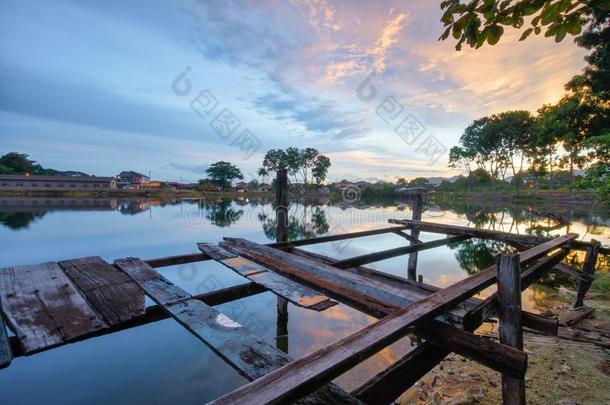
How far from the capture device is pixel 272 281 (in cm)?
264

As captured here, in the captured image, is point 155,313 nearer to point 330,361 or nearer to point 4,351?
point 4,351

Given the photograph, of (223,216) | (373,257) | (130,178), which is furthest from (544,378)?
(130,178)

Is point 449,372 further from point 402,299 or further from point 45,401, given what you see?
point 45,401

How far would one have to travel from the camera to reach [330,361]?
1.24 metres

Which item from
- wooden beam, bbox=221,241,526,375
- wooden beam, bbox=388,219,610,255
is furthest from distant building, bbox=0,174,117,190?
wooden beam, bbox=221,241,526,375

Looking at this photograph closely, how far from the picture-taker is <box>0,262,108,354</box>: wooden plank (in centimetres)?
181

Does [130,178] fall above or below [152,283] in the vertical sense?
above

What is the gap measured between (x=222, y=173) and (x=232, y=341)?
337ft

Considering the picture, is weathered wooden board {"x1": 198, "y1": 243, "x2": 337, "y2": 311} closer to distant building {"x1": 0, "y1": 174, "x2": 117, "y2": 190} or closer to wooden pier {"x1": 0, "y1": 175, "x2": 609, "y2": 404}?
wooden pier {"x1": 0, "y1": 175, "x2": 609, "y2": 404}

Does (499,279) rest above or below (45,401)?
above

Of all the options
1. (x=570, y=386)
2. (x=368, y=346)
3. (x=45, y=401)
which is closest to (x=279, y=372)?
(x=368, y=346)

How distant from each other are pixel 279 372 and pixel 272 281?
4.92 ft

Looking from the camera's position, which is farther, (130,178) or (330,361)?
(130,178)

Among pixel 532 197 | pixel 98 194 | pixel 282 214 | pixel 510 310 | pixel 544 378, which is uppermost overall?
pixel 98 194
